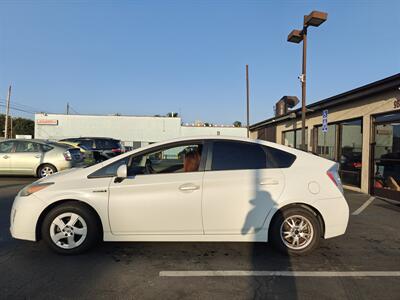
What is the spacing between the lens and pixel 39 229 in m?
4.16

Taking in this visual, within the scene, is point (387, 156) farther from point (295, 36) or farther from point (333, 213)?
point (333, 213)

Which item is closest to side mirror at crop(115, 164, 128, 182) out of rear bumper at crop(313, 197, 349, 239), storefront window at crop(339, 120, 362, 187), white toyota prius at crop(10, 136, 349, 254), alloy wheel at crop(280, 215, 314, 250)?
white toyota prius at crop(10, 136, 349, 254)

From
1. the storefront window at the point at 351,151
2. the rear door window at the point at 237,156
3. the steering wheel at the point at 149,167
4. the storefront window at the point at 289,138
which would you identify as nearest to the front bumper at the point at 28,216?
the steering wheel at the point at 149,167

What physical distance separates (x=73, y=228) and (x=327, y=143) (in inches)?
460

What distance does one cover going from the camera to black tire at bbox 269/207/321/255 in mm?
4160

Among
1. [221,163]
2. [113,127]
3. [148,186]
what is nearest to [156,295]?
[148,186]

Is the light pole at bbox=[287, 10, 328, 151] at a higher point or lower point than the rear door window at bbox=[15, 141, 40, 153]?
higher

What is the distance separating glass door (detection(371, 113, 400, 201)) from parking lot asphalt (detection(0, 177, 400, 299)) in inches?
186

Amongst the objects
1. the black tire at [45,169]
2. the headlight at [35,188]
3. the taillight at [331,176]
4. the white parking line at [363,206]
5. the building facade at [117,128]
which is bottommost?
the white parking line at [363,206]

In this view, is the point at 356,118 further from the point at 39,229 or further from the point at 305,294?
the point at 39,229

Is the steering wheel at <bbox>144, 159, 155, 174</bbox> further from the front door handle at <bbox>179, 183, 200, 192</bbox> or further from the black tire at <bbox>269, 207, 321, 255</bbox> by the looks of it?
the black tire at <bbox>269, 207, 321, 255</bbox>

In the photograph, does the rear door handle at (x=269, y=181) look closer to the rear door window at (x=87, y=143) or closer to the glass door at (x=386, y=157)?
the glass door at (x=386, y=157)

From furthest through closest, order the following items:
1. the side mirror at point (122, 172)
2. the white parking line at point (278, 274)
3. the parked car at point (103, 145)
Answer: the parked car at point (103, 145)
the side mirror at point (122, 172)
the white parking line at point (278, 274)

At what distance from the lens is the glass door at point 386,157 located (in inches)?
357
